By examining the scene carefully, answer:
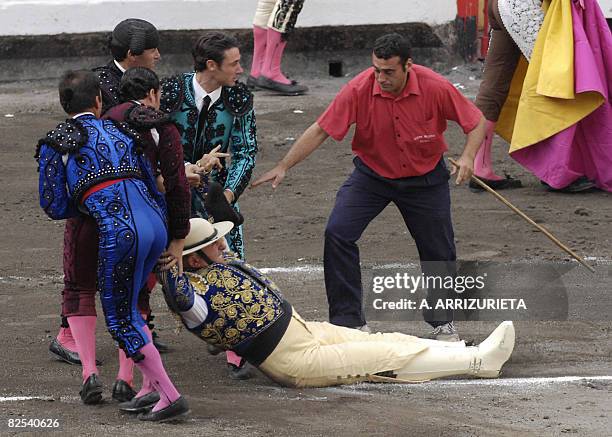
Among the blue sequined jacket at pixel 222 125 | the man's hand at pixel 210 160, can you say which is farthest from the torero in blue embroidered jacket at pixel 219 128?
the man's hand at pixel 210 160

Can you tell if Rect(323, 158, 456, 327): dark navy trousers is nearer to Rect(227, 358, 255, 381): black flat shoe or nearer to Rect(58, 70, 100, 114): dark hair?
Rect(227, 358, 255, 381): black flat shoe

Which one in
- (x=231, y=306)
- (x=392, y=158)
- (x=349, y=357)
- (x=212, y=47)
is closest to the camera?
(x=231, y=306)

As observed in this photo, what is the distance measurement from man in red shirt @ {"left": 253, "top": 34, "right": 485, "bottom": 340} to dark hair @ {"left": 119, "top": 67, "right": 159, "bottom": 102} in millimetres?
1141

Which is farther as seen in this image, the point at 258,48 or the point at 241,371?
the point at 258,48

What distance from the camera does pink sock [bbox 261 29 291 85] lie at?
42.5 ft

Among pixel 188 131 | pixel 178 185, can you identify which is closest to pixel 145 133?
pixel 178 185

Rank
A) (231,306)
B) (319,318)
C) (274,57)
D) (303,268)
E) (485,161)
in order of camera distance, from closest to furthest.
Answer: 1. (231,306)
2. (319,318)
3. (303,268)
4. (485,161)
5. (274,57)

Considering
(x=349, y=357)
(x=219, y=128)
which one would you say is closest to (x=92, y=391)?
(x=349, y=357)

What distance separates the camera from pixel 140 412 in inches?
234

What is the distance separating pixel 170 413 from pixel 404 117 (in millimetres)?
2079

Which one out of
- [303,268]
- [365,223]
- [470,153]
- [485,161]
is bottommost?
[303,268]

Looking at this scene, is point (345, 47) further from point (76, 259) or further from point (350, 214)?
point (76, 259)

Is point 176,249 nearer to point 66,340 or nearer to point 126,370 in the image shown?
point 126,370

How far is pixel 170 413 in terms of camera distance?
583 centimetres
